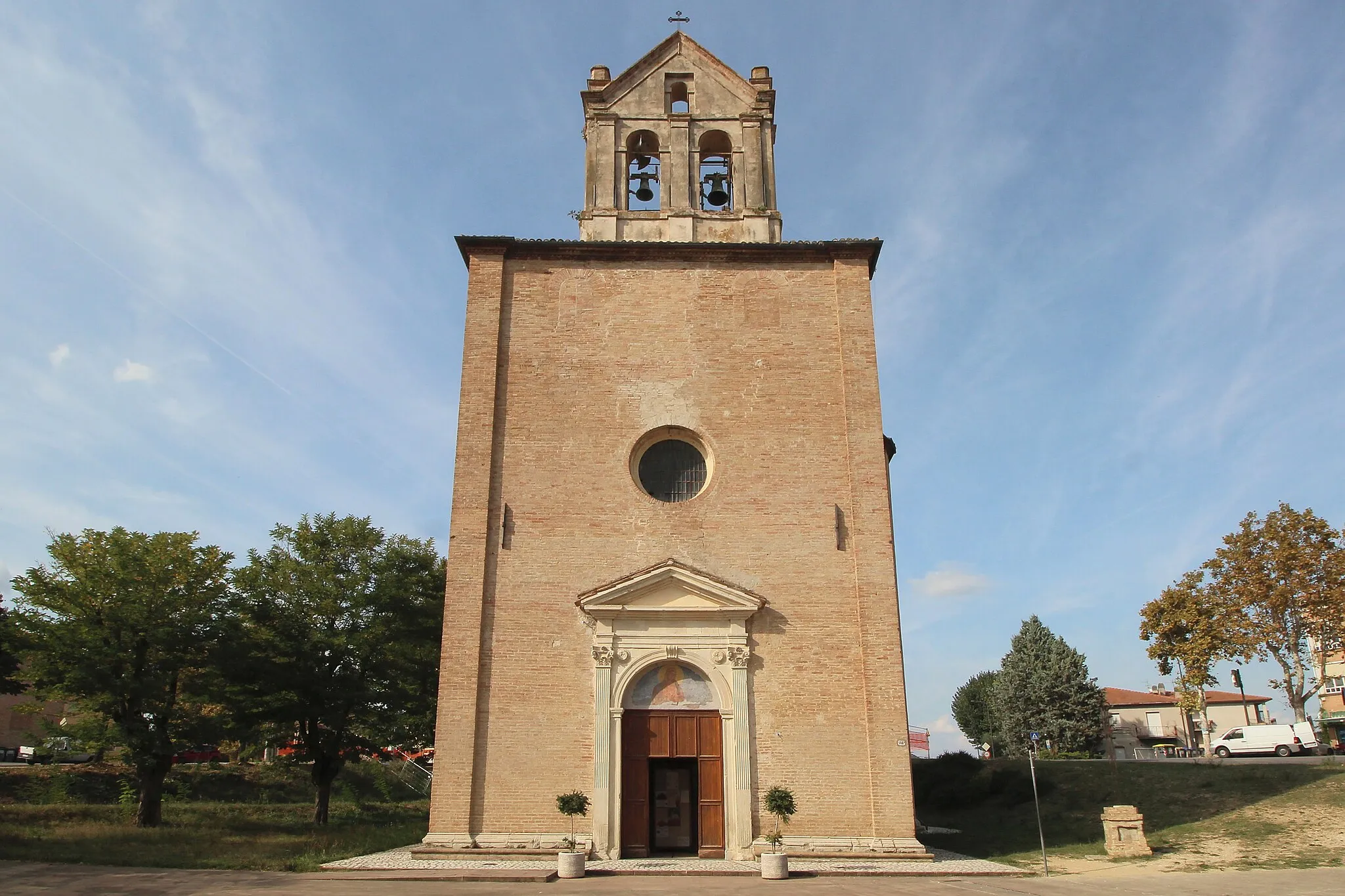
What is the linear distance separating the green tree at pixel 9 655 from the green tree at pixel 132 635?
0.23m

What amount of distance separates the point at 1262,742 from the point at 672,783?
32143 millimetres

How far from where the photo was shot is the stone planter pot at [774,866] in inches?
492

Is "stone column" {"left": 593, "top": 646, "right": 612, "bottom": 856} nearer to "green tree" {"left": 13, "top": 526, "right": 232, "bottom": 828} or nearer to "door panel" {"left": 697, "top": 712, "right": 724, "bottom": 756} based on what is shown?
"door panel" {"left": 697, "top": 712, "right": 724, "bottom": 756}

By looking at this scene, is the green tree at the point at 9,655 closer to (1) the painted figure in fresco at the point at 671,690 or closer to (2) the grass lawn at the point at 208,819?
(2) the grass lawn at the point at 208,819

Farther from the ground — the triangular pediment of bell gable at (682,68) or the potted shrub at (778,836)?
the triangular pediment of bell gable at (682,68)

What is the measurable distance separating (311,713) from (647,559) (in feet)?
41.4

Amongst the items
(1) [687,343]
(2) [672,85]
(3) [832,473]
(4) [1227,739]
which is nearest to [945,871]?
(3) [832,473]

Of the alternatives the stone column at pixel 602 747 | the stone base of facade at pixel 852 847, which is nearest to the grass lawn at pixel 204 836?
the stone column at pixel 602 747

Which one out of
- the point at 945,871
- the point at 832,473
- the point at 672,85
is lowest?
the point at 945,871

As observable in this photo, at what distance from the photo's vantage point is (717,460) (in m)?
16.1

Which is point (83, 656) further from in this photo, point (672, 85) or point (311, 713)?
point (672, 85)

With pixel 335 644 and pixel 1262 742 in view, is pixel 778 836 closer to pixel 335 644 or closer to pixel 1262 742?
pixel 335 644

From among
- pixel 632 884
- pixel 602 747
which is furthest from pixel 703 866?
pixel 602 747

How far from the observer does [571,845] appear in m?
13.6
